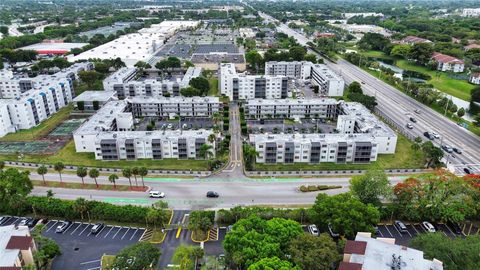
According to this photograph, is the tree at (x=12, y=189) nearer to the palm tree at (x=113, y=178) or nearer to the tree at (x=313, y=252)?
the palm tree at (x=113, y=178)

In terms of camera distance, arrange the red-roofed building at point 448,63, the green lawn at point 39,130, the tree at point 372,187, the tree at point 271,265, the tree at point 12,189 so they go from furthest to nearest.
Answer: the red-roofed building at point 448,63 → the green lawn at point 39,130 → the tree at point 12,189 → the tree at point 372,187 → the tree at point 271,265

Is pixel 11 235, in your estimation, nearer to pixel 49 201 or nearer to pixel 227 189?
pixel 49 201

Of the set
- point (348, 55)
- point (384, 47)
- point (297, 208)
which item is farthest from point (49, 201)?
point (384, 47)

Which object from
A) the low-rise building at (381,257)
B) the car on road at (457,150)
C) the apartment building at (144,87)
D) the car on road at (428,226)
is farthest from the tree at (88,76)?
the car on road at (457,150)

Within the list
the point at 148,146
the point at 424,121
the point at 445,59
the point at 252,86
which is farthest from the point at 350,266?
the point at 445,59

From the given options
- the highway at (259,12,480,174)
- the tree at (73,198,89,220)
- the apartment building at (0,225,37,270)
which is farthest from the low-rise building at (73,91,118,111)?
the highway at (259,12,480,174)

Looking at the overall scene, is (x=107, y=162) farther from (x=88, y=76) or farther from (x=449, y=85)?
(x=449, y=85)
